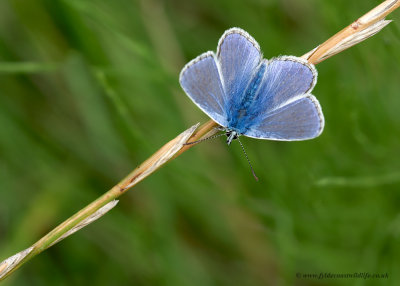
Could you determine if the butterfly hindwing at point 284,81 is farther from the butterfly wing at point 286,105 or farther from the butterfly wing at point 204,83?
the butterfly wing at point 204,83

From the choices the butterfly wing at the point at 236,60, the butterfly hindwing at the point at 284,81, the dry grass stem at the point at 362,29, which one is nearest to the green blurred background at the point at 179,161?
the butterfly wing at the point at 236,60

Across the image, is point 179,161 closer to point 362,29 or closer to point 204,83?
point 204,83

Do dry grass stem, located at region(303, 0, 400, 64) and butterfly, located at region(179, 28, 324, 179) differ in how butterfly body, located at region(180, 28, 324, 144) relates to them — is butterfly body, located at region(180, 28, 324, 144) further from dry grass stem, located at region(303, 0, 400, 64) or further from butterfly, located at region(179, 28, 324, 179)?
dry grass stem, located at region(303, 0, 400, 64)

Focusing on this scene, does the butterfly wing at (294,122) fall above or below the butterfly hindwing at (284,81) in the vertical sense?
below

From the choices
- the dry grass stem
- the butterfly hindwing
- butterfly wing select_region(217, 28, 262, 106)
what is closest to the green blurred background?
butterfly wing select_region(217, 28, 262, 106)

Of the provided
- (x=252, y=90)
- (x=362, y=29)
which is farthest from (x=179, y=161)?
(x=362, y=29)
